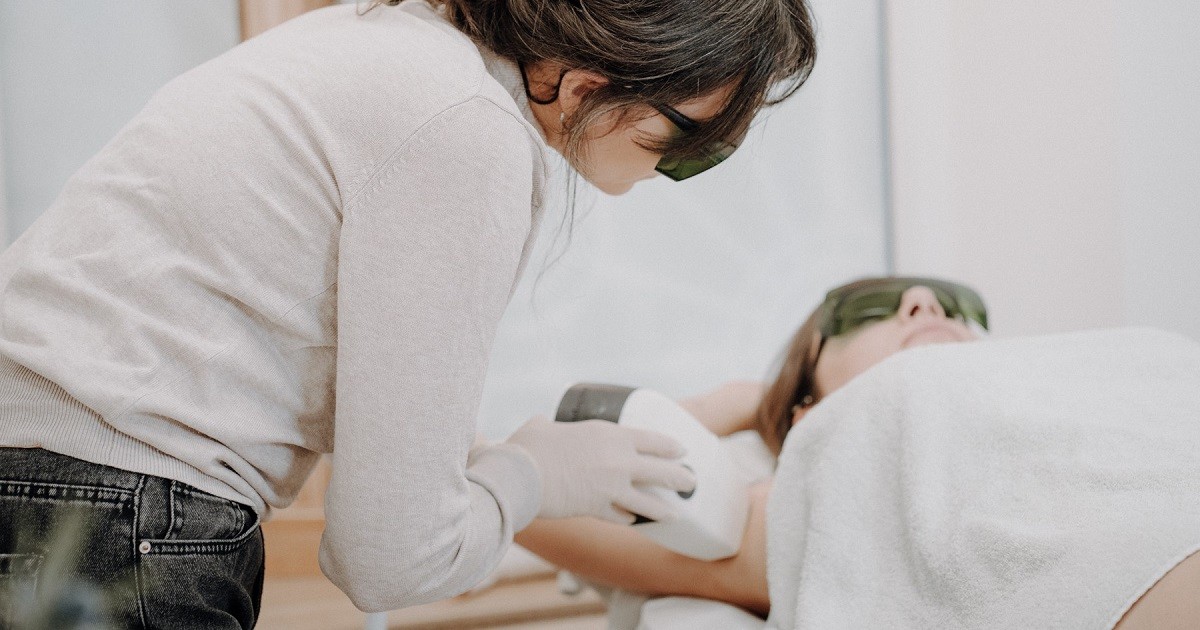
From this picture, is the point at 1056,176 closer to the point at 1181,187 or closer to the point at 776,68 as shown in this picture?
the point at 1181,187

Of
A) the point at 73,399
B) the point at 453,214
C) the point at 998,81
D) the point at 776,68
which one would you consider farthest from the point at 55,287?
the point at 998,81

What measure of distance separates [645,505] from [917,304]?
83 centimetres

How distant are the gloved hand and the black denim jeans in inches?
14.0

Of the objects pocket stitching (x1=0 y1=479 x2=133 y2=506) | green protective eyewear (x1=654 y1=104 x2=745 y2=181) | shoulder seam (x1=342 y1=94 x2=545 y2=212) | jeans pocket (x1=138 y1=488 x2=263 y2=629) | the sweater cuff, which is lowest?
the sweater cuff

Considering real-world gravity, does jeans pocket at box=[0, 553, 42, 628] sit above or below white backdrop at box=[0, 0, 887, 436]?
above

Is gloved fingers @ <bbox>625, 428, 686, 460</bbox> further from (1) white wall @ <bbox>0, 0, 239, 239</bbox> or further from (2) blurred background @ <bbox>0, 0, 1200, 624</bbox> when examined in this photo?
(1) white wall @ <bbox>0, 0, 239, 239</bbox>

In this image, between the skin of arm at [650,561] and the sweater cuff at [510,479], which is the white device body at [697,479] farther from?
the sweater cuff at [510,479]

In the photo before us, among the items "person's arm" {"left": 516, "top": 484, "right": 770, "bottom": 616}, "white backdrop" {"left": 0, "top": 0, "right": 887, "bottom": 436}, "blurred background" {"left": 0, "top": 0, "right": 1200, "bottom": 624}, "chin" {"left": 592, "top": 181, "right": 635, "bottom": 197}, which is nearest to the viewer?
"chin" {"left": 592, "top": 181, "right": 635, "bottom": 197}

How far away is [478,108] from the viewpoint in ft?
2.28

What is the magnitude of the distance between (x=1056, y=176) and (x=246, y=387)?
203cm

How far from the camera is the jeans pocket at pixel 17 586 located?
649 millimetres

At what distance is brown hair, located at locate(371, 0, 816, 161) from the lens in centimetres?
76

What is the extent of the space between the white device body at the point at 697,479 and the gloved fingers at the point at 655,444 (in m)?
0.04

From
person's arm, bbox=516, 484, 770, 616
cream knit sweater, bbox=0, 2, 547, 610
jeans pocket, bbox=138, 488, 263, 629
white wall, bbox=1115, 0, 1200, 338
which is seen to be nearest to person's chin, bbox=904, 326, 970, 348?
person's arm, bbox=516, 484, 770, 616
